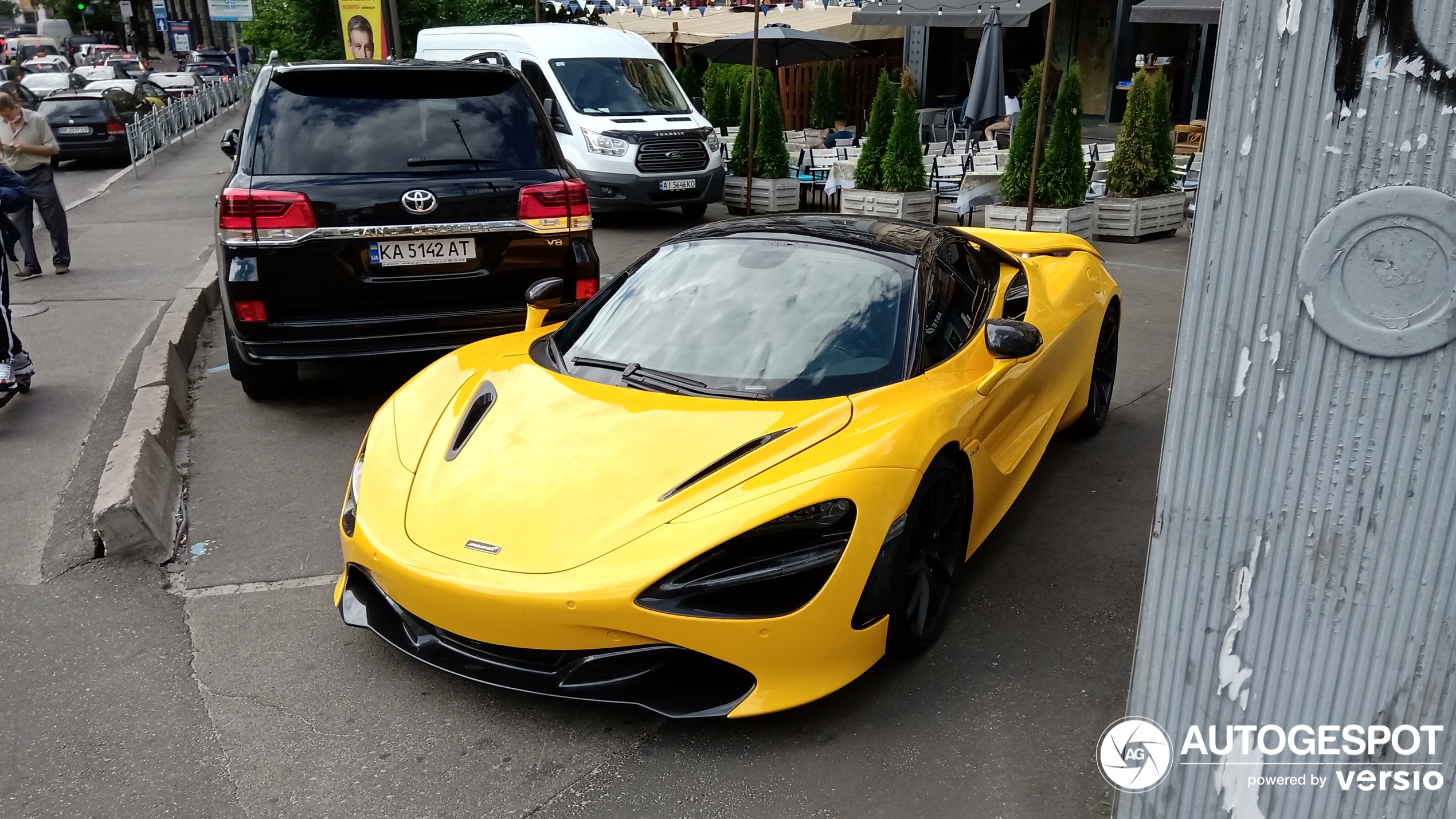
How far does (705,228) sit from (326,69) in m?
2.51

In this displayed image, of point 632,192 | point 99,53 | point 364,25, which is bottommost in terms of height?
point 632,192

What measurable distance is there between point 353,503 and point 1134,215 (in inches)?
374

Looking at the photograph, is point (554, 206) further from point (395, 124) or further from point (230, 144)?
point (230, 144)

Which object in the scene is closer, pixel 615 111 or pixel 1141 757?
pixel 1141 757

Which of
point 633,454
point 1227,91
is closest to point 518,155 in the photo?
point 633,454

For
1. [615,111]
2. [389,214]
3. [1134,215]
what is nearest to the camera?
[389,214]

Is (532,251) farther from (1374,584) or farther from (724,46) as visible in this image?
(724,46)

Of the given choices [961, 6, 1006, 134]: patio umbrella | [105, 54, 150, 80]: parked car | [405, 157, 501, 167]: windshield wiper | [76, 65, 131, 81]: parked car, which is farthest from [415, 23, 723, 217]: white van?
[105, 54, 150, 80]: parked car

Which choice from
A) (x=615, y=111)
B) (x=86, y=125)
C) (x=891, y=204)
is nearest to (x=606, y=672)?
(x=891, y=204)

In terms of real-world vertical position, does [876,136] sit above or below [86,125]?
above

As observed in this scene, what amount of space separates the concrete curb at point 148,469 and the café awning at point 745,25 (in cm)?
1352

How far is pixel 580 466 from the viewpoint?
130 inches

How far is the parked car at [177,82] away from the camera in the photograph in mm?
37469

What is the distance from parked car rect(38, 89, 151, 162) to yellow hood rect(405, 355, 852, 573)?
19523 millimetres
